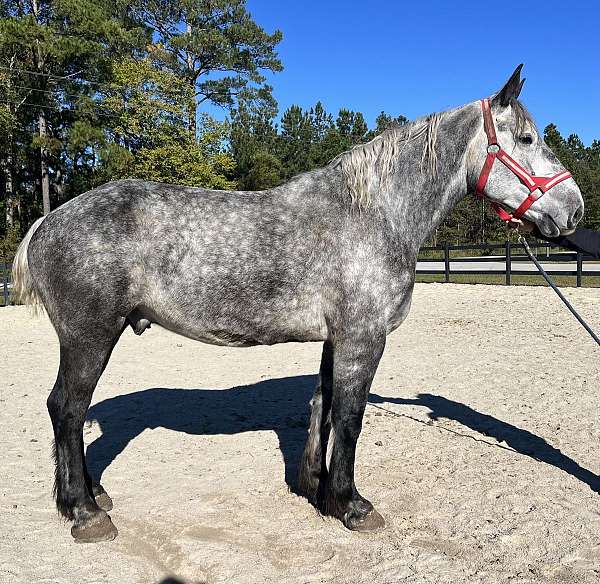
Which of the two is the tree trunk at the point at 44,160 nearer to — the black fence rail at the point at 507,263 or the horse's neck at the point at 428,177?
the black fence rail at the point at 507,263

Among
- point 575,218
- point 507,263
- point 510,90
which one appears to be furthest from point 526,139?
point 507,263

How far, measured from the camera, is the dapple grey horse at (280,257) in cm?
316

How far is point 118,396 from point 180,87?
78.1 ft

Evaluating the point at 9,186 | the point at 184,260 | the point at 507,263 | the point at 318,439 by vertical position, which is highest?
the point at 9,186

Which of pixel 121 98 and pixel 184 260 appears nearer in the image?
pixel 184 260

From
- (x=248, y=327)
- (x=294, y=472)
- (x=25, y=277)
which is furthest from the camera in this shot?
(x=294, y=472)

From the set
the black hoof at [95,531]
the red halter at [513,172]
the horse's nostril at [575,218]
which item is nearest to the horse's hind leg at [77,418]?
the black hoof at [95,531]

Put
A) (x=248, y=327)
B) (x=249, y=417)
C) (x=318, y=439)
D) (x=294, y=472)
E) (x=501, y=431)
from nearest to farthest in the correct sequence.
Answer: (x=248, y=327) < (x=318, y=439) < (x=294, y=472) < (x=501, y=431) < (x=249, y=417)

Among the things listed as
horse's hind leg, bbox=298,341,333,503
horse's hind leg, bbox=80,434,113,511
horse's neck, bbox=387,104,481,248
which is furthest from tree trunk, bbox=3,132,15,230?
horse's neck, bbox=387,104,481,248

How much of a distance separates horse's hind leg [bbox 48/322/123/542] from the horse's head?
2543 millimetres

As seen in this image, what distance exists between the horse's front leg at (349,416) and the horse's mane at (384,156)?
0.88m

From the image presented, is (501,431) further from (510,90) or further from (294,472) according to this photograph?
(510,90)

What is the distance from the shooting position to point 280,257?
127 inches

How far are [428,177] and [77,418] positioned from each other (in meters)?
2.67
